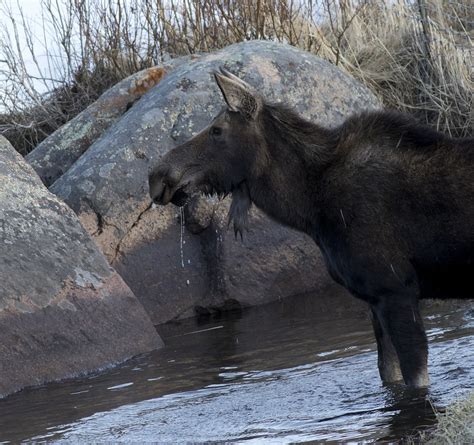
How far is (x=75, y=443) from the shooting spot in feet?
22.0

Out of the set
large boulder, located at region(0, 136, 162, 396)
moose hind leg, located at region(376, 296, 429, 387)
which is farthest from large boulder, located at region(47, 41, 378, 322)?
moose hind leg, located at region(376, 296, 429, 387)

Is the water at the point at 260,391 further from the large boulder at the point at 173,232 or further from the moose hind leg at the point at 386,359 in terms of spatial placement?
the large boulder at the point at 173,232

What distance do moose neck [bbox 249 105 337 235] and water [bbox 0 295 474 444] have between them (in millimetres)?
1113

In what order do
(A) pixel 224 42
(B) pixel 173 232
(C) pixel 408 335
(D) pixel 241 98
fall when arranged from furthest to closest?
(A) pixel 224 42 → (B) pixel 173 232 → (D) pixel 241 98 → (C) pixel 408 335

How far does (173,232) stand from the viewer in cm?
1066

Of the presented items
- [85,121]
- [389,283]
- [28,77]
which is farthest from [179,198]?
[28,77]

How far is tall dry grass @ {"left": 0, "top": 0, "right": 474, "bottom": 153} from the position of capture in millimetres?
13414

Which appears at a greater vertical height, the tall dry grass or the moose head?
the tall dry grass

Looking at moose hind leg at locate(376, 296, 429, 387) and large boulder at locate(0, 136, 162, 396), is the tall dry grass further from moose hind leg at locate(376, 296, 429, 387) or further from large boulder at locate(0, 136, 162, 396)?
moose hind leg at locate(376, 296, 429, 387)

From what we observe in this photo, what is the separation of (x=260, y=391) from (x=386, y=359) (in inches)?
33.2

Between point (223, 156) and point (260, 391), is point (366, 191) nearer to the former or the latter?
point (223, 156)

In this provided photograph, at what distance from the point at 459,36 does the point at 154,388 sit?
25.7 ft

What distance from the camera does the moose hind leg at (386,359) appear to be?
23.5 feet

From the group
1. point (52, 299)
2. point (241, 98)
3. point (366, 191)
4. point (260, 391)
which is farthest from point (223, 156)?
point (52, 299)
